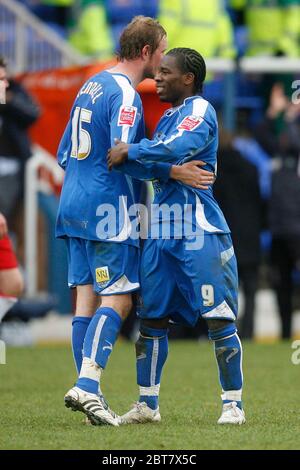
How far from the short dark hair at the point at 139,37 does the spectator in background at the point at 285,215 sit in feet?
23.7

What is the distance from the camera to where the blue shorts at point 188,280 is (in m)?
6.74

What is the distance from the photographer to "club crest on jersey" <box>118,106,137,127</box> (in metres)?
6.73

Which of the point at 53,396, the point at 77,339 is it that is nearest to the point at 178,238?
the point at 77,339

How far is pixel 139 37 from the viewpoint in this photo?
7.02m

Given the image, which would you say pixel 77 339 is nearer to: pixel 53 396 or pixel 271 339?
pixel 53 396

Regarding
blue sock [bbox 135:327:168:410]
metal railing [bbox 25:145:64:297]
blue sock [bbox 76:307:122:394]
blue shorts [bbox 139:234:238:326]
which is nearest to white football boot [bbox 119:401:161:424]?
blue sock [bbox 135:327:168:410]

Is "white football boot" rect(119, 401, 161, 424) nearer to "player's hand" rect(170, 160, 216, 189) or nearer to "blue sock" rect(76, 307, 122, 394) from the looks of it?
"blue sock" rect(76, 307, 122, 394)

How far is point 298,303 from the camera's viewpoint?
15750mm

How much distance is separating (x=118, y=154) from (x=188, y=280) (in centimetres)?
75

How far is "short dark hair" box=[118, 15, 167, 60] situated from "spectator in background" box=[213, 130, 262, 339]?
6885mm

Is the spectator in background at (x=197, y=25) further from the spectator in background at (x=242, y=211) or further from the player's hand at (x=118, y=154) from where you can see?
the player's hand at (x=118, y=154)

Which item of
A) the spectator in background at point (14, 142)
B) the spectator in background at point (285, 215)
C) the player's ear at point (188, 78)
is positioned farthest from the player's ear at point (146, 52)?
the spectator in background at point (285, 215)

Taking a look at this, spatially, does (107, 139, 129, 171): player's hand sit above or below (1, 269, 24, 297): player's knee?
above

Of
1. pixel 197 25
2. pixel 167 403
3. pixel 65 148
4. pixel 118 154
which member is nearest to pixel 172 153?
pixel 118 154
